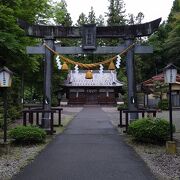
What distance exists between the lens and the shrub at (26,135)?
12844mm

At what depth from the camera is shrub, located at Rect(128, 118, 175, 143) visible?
1277 cm

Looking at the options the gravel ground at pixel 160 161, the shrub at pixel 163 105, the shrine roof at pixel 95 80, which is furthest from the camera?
the shrine roof at pixel 95 80

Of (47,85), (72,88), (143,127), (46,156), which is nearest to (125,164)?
(46,156)

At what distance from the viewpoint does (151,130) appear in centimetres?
1278

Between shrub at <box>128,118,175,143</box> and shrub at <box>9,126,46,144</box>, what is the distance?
334 cm

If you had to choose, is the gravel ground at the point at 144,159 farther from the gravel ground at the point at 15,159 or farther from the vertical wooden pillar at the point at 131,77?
the vertical wooden pillar at the point at 131,77

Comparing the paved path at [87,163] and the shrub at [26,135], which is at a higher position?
the shrub at [26,135]

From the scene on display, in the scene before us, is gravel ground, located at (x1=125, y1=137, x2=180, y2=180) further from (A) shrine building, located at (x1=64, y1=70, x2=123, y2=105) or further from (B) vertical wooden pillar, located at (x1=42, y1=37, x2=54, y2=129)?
(A) shrine building, located at (x1=64, y1=70, x2=123, y2=105)

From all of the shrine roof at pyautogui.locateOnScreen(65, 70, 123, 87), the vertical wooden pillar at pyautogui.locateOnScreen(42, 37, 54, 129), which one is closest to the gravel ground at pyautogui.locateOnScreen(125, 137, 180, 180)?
the vertical wooden pillar at pyautogui.locateOnScreen(42, 37, 54, 129)

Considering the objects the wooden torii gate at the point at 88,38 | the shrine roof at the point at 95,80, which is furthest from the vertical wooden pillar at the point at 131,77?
the shrine roof at the point at 95,80

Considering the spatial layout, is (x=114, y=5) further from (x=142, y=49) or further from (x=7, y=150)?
(x=7, y=150)

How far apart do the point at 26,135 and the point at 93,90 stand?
49.5 m

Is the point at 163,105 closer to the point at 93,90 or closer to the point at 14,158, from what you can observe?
the point at 93,90

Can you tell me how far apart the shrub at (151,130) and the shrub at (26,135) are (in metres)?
3.34
